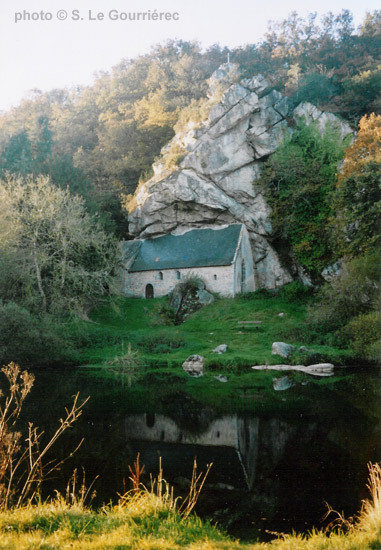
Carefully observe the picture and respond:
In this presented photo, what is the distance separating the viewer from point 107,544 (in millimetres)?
4883

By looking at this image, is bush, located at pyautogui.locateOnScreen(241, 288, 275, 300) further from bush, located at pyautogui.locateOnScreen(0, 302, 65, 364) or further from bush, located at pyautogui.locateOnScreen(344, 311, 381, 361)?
bush, located at pyautogui.locateOnScreen(0, 302, 65, 364)

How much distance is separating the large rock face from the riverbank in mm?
36249

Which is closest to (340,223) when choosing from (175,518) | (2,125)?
(175,518)

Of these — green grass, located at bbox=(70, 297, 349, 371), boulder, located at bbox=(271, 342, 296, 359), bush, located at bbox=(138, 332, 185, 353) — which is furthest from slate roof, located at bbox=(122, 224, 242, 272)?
boulder, located at bbox=(271, 342, 296, 359)

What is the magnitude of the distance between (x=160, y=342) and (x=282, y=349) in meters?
7.08

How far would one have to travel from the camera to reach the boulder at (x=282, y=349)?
24234 millimetres

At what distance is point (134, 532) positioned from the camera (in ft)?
17.3

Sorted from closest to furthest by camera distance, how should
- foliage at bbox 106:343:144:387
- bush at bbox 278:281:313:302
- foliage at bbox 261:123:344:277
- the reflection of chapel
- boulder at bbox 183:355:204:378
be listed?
boulder at bbox 183:355:204:378, foliage at bbox 106:343:144:387, bush at bbox 278:281:313:302, foliage at bbox 261:123:344:277, the reflection of chapel

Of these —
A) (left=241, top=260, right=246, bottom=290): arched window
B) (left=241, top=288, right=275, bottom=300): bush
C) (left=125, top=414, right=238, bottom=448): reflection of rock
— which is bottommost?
(left=125, top=414, right=238, bottom=448): reflection of rock

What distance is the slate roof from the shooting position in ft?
128

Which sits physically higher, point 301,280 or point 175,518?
point 301,280

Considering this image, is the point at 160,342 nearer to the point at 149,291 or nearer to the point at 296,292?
the point at 296,292

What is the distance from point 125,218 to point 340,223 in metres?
23.6

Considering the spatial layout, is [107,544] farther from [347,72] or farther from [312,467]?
[347,72]
